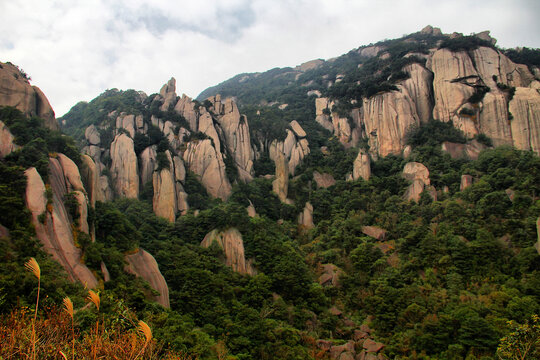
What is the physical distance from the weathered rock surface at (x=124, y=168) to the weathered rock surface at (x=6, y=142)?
43.9 feet

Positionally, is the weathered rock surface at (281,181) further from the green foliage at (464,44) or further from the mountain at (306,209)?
the green foliage at (464,44)

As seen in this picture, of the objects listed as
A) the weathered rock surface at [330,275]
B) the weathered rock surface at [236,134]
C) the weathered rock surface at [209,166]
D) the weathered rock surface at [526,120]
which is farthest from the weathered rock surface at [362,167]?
the weathered rock surface at [526,120]

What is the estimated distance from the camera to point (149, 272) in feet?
74.2

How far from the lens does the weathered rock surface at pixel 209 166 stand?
3847 centimetres

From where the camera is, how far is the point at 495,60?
4216cm

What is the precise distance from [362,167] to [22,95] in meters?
30.8

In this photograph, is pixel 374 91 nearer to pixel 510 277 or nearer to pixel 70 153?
pixel 510 277

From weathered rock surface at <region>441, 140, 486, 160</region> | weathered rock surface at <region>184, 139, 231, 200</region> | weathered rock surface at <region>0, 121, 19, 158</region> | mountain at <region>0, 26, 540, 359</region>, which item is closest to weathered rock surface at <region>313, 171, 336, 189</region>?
mountain at <region>0, 26, 540, 359</region>

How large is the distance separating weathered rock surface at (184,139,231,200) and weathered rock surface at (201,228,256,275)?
7.63 meters

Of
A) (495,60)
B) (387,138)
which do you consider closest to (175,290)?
(387,138)

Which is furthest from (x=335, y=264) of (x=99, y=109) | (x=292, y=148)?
(x=99, y=109)

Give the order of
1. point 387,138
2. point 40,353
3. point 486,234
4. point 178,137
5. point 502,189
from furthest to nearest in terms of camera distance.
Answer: point 387,138, point 178,137, point 502,189, point 486,234, point 40,353

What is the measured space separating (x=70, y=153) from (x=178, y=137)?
17.0 m

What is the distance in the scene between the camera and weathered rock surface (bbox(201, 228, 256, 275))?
2952 cm
